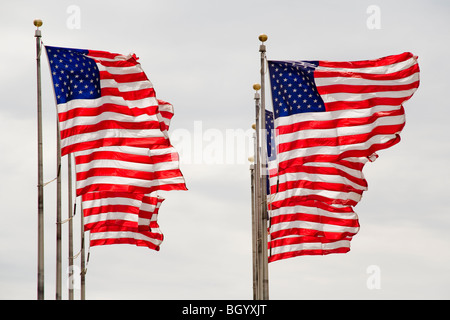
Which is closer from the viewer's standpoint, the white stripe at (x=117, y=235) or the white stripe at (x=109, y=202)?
the white stripe at (x=109, y=202)

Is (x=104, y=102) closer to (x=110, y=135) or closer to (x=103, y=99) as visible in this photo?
(x=103, y=99)

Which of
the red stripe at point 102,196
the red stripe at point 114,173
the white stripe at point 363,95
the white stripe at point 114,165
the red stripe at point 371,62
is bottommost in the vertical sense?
the red stripe at point 102,196

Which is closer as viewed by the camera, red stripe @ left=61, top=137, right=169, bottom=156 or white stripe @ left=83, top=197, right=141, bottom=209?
red stripe @ left=61, top=137, right=169, bottom=156

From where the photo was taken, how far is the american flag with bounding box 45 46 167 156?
30422mm

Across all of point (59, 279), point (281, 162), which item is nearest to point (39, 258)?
point (59, 279)

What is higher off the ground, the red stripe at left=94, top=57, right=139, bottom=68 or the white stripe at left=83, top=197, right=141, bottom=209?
the red stripe at left=94, top=57, right=139, bottom=68

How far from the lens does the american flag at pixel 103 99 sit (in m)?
30.4

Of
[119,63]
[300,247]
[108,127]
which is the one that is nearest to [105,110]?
[108,127]

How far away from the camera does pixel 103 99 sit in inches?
1214

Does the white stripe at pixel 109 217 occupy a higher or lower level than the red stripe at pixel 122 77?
lower

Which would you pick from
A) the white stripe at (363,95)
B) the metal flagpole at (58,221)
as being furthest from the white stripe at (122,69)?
the white stripe at (363,95)

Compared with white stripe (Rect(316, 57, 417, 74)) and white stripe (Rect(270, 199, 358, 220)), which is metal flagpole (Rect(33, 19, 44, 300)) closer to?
white stripe (Rect(316, 57, 417, 74))

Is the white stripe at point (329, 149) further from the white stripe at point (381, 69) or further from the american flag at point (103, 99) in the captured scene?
the american flag at point (103, 99)

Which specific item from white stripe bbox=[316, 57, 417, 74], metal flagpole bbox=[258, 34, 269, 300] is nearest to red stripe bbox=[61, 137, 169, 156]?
metal flagpole bbox=[258, 34, 269, 300]
